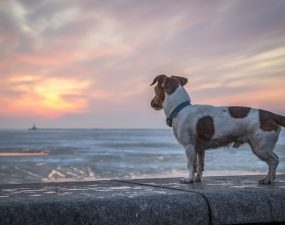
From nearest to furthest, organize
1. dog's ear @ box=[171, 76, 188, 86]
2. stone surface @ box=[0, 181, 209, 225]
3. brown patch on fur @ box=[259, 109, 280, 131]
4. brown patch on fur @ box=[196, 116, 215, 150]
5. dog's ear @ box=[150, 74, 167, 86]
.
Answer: stone surface @ box=[0, 181, 209, 225]
brown patch on fur @ box=[259, 109, 280, 131]
brown patch on fur @ box=[196, 116, 215, 150]
dog's ear @ box=[150, 74, 167, 86]
dog's ear @ box=[171, 76, 188, 86]

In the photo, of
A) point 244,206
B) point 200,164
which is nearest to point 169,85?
point 200,164

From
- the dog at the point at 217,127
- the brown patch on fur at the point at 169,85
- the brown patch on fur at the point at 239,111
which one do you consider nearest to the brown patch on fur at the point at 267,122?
the dog at the point at 217,127

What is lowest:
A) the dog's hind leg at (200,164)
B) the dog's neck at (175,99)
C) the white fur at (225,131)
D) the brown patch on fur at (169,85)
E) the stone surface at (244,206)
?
the stone surface at (244,206)

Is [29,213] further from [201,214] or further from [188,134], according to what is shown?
[188,134]

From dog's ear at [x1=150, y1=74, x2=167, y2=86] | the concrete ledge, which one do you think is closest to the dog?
dog's ear at [x1=150, y1=74, x2=167, y2=86]

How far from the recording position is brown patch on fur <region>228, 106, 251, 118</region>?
471cm

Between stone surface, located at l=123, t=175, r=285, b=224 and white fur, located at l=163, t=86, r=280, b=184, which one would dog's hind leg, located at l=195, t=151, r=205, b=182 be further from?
stone surface, located at l=123, t=175, r=285, b=224

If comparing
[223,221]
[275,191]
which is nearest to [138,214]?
[223,221]

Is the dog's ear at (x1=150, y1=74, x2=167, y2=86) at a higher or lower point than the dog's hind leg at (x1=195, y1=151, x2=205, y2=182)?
higher

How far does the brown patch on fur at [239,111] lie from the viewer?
15.4ft

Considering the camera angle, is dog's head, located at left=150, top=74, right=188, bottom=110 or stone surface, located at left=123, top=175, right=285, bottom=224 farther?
dog's head, located at left=150, top=74, right=188, bottom=110

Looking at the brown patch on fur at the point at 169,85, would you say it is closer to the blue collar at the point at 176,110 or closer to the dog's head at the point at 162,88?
the dog's head at the point at 162,88

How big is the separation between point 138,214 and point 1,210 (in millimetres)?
912

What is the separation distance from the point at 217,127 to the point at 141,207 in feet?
6.15
